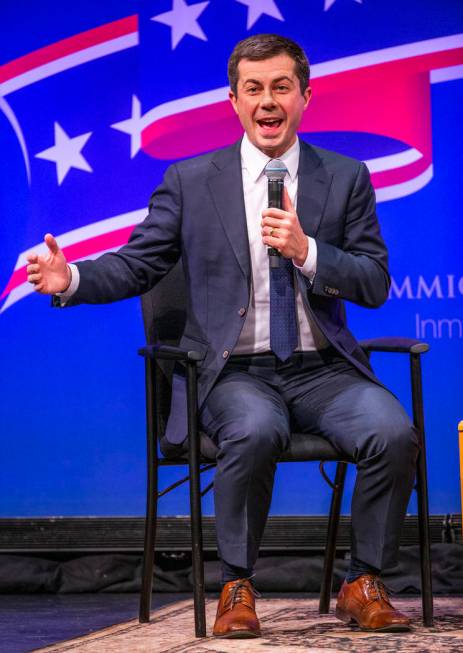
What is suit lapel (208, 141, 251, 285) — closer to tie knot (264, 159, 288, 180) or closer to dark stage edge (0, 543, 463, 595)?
tie knot (264, 159, 288, 180)

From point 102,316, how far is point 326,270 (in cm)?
167

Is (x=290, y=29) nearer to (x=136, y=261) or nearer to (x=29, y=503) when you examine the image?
(x=136, y=261)

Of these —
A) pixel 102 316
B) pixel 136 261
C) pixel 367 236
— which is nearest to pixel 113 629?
pixel 136 261

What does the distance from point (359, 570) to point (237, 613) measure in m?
0.32

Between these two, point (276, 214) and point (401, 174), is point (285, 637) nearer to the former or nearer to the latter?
point (276, 214)

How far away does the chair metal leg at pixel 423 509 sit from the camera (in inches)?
103

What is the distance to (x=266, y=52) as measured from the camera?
281 cm

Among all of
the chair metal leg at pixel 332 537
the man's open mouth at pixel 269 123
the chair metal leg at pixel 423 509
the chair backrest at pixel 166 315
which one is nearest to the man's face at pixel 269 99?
the man's open mouth at pixel 269 123

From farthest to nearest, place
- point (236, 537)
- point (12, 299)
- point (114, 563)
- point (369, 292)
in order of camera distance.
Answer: point (12, 299) → point (114, 563) → point (369, 292) → point (236, 537)

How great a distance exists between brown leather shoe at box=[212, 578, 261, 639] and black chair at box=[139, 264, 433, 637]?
0.11 m

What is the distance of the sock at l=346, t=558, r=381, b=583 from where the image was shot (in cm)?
253

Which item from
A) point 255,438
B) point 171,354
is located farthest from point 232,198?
point 255,438

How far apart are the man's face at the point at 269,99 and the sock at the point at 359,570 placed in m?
1.11

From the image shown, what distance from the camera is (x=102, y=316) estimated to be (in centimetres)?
411
